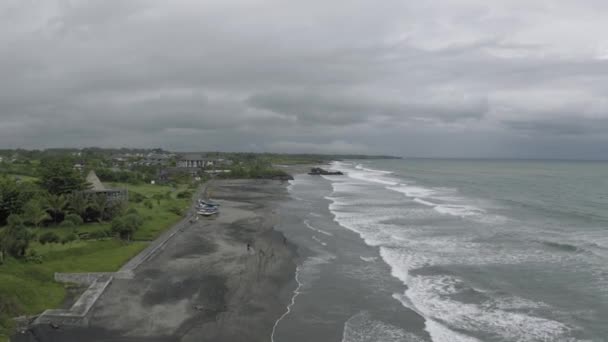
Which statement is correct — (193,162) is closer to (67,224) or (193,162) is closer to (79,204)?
(79,204)

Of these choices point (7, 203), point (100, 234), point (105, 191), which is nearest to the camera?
point (100, 234)

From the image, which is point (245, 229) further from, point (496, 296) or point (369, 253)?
point (496, 296)

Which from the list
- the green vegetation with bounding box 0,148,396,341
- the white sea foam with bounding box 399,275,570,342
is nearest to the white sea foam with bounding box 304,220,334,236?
the green vegetation with bounding box 0,148,396,341

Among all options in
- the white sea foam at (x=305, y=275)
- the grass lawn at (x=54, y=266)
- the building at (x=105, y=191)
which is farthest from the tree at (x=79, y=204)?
the white sea foam at (x=305, y=275)

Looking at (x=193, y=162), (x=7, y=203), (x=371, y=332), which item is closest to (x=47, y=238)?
(x=7, y=203)

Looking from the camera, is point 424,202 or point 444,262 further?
point 424,202

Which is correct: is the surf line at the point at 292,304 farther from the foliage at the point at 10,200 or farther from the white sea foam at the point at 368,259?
the foliage at the point at 10,200
